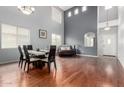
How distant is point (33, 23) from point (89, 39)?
5.02m

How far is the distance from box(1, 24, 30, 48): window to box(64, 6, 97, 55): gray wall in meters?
Answer: 4.93

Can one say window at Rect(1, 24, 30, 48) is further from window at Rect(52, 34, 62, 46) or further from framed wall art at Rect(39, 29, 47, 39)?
window at Rect(52, 34, 62, 46)

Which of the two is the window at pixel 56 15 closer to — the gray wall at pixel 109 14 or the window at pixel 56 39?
the window at pixel 56 39

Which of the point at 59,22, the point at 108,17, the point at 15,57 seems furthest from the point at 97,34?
the point at 15,57

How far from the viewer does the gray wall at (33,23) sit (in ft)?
17.8

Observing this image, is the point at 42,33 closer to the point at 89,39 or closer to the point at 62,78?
the point at 89,39

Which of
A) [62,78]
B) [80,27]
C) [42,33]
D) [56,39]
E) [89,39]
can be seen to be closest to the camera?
[62,78]

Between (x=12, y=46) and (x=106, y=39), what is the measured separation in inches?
301

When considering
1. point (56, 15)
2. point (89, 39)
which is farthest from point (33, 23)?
point (89, 39)

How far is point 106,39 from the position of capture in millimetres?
9375

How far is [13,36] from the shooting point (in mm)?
5953
